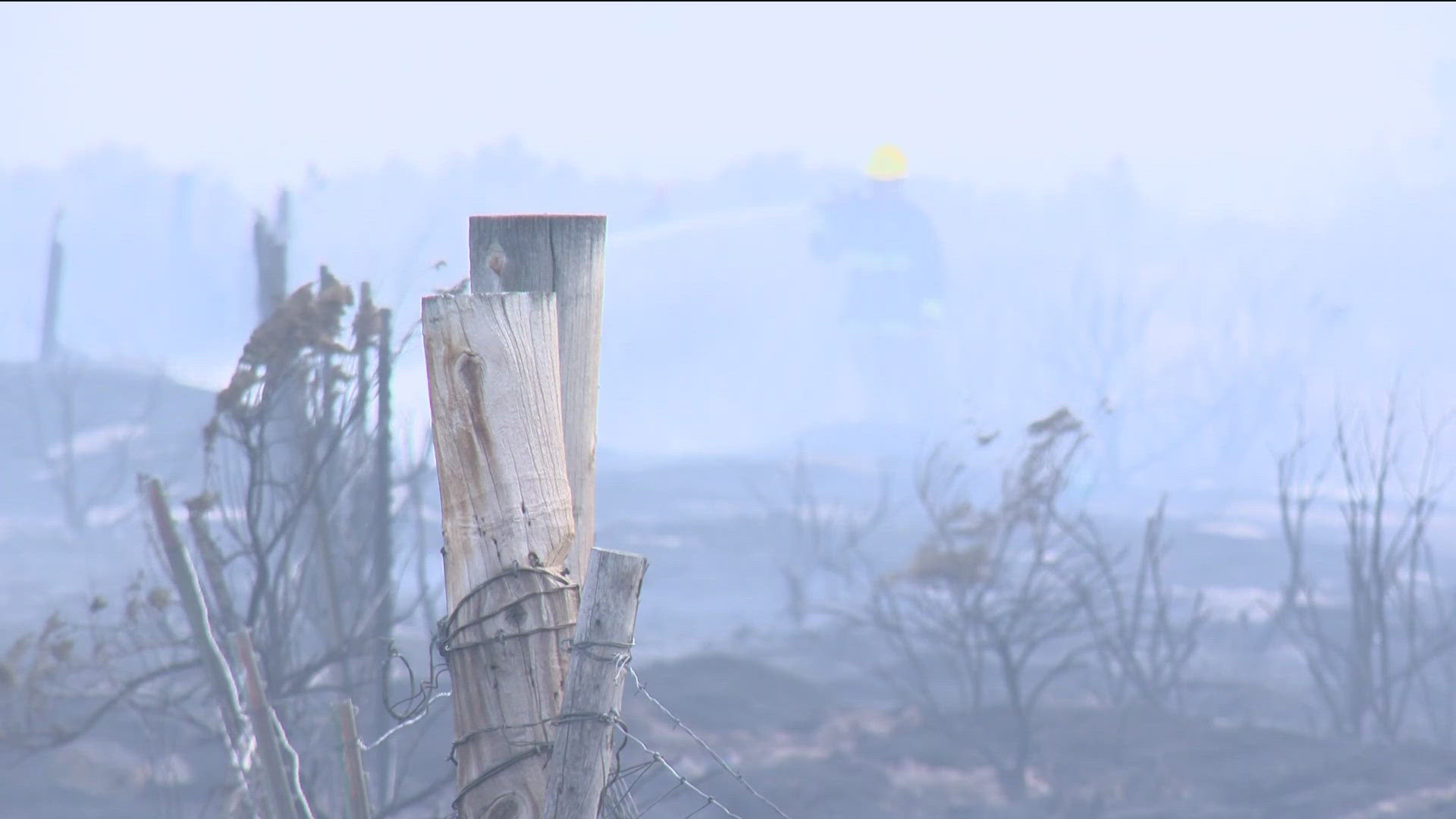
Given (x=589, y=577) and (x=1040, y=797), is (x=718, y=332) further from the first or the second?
(x=589, y=577)

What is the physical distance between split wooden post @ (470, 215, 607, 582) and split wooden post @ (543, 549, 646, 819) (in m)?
0.19

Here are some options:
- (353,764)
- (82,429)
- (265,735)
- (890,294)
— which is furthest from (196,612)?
(890,294)

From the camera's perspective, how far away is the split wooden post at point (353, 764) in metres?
3.19

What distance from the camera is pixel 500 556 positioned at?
2232mm

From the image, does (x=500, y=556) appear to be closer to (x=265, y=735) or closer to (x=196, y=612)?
(x=265, y=735)

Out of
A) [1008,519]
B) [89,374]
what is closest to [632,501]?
[89,374]

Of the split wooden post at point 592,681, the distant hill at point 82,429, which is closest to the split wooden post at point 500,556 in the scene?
the split wooden post at point 592,681

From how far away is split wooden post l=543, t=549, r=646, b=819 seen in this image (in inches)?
86.1

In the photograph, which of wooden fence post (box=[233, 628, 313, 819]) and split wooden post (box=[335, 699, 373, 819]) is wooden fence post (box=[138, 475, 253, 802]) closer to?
wooden fence post (box=[233, 628, 313, 819])

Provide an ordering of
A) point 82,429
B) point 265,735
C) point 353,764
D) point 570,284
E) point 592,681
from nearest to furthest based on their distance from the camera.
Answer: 1. point 592,681
2. point 570,284
3. point 353,764
4. point 265,735
5. point 82,429

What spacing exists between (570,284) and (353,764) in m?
1.49

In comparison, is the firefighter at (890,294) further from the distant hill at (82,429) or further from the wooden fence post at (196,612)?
the wooden fence post at (196,612)

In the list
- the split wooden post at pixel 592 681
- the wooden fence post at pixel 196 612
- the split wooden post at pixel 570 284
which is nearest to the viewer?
the split wooden post at pixel 592 681

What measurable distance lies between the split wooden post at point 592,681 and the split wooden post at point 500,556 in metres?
0.07
